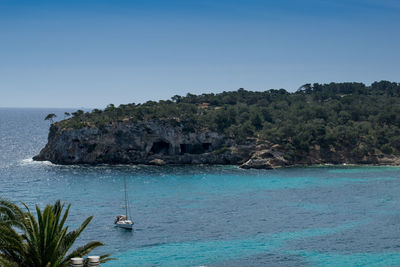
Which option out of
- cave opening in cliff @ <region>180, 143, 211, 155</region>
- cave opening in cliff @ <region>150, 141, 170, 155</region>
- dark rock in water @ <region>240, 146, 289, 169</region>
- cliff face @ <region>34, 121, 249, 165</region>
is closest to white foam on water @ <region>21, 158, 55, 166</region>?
cliff face @ <region>34, 121, 249, 165</region>

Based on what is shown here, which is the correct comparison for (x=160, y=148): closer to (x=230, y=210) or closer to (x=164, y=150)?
(x=164, y=150)

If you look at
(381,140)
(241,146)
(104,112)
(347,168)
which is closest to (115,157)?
(104,112)

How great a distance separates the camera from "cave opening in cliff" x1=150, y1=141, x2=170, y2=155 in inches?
4613

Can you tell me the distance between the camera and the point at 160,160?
373 ft

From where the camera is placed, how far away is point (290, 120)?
5108 inches

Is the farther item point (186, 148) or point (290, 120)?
point (290, 120)

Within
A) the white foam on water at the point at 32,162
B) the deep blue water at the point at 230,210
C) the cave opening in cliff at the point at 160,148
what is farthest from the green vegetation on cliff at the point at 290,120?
the deep blue water at the point at 230,210

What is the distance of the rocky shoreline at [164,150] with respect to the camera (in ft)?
370

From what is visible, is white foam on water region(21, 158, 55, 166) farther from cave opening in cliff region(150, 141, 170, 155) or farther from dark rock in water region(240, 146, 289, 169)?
dark rock in water region(240, 146, 289, 169)

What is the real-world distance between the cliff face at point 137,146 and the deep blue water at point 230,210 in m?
5.49

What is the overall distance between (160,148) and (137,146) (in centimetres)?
633

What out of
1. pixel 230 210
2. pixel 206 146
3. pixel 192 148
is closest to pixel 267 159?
pixel 206 146

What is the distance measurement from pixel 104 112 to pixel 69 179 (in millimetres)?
38078

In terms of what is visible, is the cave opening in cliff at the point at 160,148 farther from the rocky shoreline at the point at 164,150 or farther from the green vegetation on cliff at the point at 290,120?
the green vegetation on cliff at the point at 290,120
